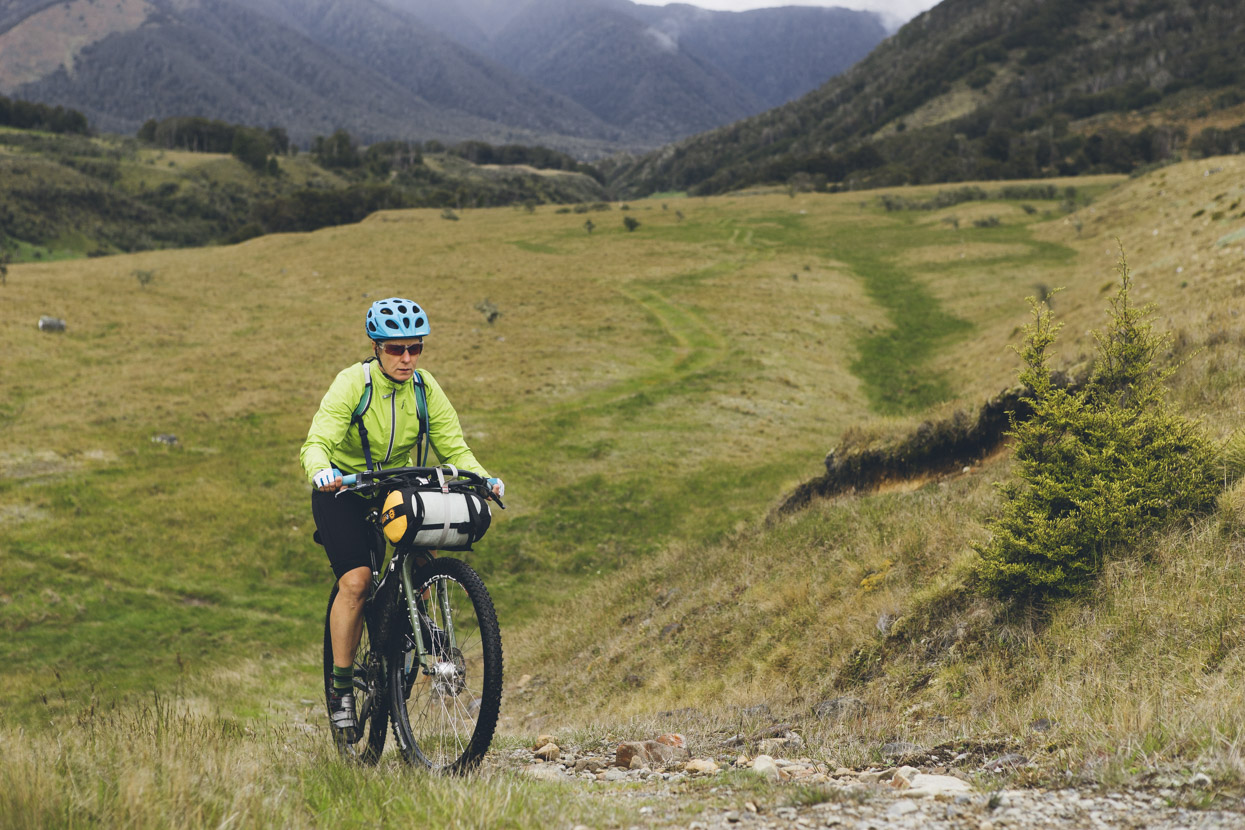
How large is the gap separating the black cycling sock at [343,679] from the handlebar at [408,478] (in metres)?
1.45

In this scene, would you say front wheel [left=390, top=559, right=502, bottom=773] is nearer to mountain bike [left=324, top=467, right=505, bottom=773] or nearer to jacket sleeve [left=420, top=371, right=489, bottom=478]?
mountain bike [left=324, top=467, right=505, bottom=773]

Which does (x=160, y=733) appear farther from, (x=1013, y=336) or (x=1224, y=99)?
(x=1224, y=99)

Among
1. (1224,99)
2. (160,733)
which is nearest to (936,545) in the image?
(160,733)

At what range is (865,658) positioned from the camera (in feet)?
25.0

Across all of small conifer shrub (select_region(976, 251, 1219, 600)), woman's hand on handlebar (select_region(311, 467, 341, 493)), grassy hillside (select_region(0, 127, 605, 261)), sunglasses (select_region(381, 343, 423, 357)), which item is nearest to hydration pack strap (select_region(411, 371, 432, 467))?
sunglasses (select_region(381, 343, 423, 357))

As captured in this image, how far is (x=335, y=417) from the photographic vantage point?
5703 mm

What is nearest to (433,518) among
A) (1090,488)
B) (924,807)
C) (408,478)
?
(408,478)

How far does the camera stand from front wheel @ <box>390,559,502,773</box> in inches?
199

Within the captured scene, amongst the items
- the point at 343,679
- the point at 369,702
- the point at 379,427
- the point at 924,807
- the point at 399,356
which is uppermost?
the point at 399,356

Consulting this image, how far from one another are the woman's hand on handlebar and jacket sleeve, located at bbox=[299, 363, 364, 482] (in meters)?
0.18

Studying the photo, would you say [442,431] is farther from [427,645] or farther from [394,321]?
[427,645]

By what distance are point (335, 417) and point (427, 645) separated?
1.84 metres

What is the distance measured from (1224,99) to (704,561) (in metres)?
163

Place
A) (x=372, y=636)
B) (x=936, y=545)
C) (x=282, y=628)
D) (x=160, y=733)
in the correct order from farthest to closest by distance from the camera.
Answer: (x=282, y=628), (x=936, y=545), (x=372, y=636), (x=160, y=733)
